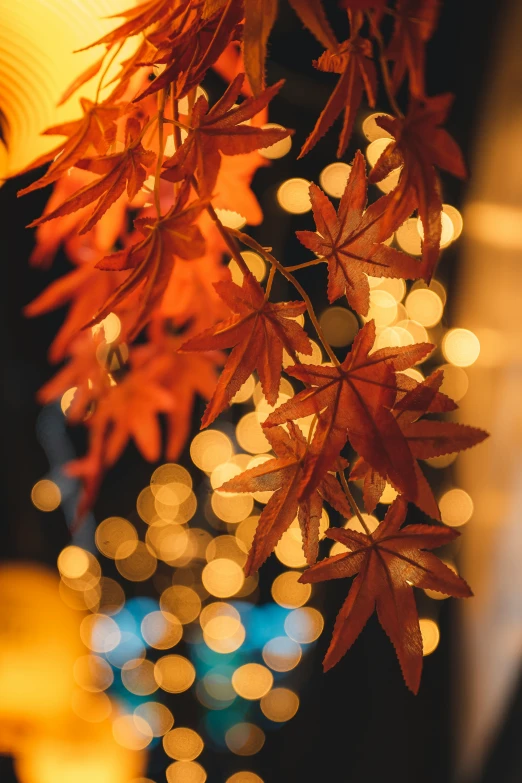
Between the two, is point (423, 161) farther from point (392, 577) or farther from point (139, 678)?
point (139, 678)

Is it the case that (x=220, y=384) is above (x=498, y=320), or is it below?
above

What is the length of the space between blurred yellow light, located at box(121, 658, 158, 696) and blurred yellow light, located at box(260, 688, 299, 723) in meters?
0.34

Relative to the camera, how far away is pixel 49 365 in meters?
2.02

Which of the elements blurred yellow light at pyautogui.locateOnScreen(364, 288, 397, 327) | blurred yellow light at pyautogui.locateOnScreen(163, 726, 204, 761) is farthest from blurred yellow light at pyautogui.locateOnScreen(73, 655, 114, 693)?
blurred yellow light at pyautogui.locateOnScreen(364, 288, 397, 327)

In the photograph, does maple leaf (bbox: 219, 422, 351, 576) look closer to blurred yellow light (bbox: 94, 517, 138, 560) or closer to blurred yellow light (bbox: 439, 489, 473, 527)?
blurred yellow light (bbox: 439, 489, 473, 527)

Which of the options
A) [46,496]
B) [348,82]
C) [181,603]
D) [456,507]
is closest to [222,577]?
[181,603]

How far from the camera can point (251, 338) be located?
40 cm

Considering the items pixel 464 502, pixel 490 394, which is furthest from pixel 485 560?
pixel 490 394

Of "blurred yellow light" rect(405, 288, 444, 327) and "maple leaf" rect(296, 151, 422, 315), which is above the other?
"maple leaf" rect(296, 151, 422, 315)

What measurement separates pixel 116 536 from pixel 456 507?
109 cm

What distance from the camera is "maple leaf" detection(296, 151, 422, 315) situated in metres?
0.38

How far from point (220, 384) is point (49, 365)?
5.80ft

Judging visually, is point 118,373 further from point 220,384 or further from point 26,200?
point 26,200

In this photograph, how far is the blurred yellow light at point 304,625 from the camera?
1.74m
